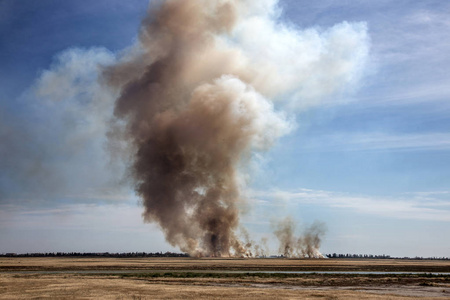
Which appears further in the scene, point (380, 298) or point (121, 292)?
point (121, 292)

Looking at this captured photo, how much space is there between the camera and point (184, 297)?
3180cm

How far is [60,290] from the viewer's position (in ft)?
118

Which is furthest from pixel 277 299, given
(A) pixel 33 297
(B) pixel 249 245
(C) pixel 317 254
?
(C) pixel 317 254

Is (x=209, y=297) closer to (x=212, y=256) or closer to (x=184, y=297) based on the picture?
(x=184, y=297)

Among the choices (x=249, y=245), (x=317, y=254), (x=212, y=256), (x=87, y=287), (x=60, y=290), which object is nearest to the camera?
(x=60, y=290)

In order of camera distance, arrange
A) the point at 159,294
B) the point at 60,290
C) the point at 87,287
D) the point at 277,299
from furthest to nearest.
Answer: the point at 87,287, the point at 60,290, the point at 159,294, the point at 277,299

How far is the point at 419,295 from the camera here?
34875 millimetres

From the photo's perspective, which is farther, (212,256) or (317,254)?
(317,254)

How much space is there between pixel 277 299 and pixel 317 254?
157 m

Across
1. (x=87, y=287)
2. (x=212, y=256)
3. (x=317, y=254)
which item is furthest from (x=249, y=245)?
(x=87, y=287)

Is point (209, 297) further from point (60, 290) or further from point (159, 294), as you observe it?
point (60, 290)

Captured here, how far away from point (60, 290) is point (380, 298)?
2715 centimetres

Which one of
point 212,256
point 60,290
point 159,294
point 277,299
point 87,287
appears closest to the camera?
point 277,299

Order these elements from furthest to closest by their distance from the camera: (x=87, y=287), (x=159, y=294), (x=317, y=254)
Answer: (x=317, y=254) → (x=87, y=287) → (x=159, y=294)
